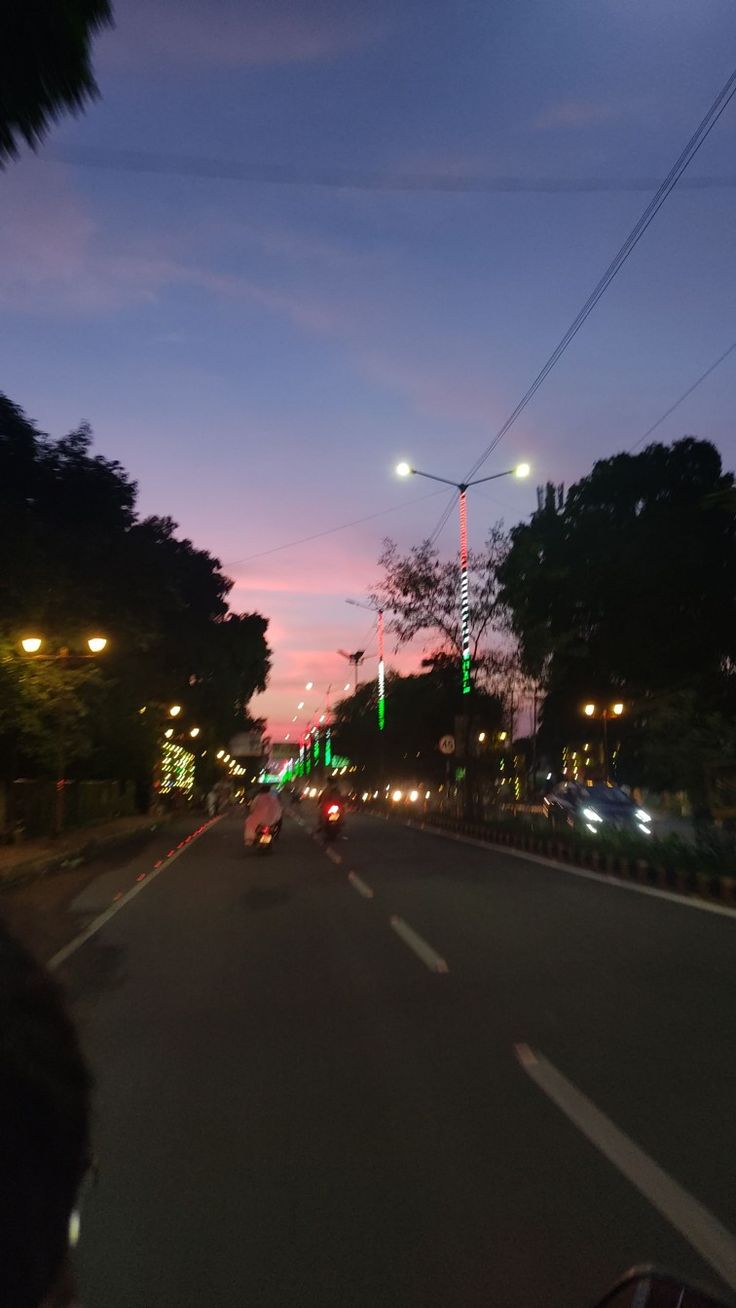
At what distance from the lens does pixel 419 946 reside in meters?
12.6

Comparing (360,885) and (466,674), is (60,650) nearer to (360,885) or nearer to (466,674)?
(466,674)

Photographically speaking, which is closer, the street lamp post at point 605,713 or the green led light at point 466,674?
the green led light at point 466,674

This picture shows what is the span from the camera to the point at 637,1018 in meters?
8.88

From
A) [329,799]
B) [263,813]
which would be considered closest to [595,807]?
[329,799]

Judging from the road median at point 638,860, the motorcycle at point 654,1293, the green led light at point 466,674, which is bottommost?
the motorcycle at point 654,1293

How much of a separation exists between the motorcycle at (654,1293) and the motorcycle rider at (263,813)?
25.6 m

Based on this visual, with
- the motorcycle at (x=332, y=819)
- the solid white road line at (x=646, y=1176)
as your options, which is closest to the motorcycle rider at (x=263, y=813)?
the motorcycle at (x=332, y=819)

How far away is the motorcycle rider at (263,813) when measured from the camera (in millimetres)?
27922

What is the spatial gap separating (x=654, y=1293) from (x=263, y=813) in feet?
85.0

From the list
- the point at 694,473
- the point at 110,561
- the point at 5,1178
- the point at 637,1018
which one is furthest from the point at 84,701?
the point at 5,1178

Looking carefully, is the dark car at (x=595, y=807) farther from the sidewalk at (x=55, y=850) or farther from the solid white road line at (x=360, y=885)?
the sidewalk at (x=55, y=850)

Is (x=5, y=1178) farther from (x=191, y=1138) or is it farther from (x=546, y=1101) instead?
(x=546, y=1101)

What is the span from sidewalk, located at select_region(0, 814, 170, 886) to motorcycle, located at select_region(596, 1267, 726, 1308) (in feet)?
66.3

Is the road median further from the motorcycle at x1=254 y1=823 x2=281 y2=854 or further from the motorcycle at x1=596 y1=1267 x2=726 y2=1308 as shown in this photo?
the motorcycle at x1=596 y1=1267 x2=726 y2=1308
